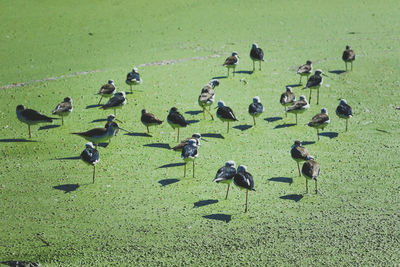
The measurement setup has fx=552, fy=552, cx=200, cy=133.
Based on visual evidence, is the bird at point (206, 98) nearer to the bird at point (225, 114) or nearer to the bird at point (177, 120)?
the bird at point (225, 114)

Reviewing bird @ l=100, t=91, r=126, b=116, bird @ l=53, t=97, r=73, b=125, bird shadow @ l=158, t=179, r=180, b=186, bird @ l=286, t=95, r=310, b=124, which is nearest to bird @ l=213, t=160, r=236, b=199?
A: bird shadow @ l=158, t=179, r=180, b=186

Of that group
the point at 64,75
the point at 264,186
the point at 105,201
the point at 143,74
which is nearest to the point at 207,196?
the point at 264,186

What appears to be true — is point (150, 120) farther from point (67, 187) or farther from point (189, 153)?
point (67, 187)

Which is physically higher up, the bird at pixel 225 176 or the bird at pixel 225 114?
the bird at pixel 225 114

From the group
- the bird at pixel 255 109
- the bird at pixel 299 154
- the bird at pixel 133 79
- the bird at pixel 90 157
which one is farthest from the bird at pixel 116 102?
the bird at pixel 299 154

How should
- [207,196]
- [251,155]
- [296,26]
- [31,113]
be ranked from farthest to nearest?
[296,26], [31,113], [251,155], [207,196]

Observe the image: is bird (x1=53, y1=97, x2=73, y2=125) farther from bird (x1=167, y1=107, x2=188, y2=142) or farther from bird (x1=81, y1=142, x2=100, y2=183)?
bird (x1=81, y1=142, x2=100, y2=183)

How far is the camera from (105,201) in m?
10.2

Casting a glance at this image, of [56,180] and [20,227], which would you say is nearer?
[20,227]

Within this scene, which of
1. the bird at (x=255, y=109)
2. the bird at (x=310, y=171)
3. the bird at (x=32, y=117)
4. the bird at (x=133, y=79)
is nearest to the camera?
the bird at (x=310, y=171)

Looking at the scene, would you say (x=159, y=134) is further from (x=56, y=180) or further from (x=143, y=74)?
(x=143, y=74)

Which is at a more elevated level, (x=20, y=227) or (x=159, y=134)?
(x=159, y=134)

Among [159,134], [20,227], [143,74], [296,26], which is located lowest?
[20,227]

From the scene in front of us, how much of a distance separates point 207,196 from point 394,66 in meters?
9.44
